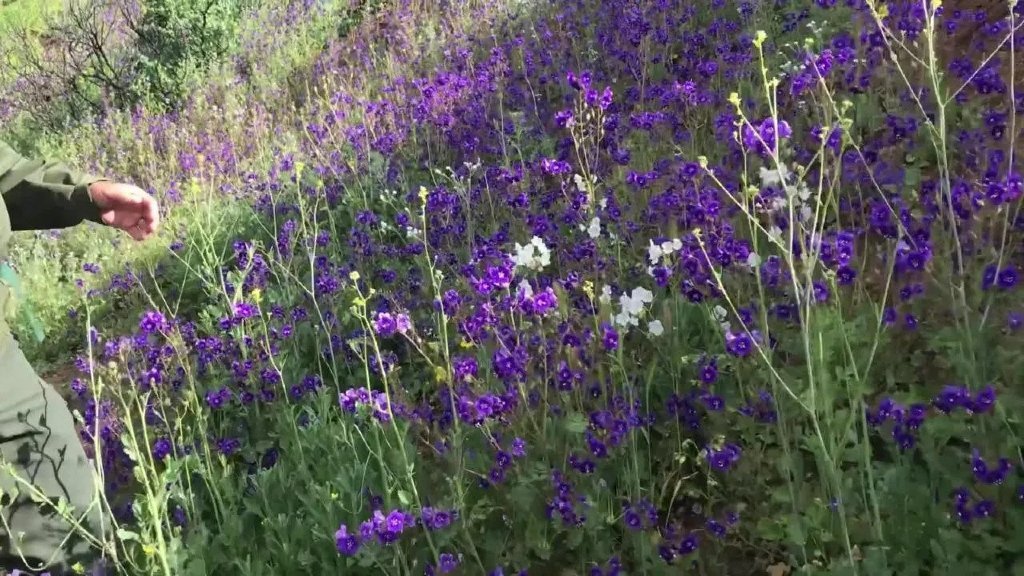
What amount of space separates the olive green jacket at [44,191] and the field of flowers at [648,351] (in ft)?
1.34

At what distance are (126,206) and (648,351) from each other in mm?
1621

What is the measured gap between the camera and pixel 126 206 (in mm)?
2363

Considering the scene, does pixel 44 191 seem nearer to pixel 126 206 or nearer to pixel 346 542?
pixel 126 206

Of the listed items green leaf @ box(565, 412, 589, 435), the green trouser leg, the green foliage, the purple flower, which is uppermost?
the green foliage

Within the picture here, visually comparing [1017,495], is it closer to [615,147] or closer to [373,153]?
[615,147]

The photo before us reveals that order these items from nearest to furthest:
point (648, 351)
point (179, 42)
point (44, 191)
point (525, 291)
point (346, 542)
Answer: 1. point (346, 542)
2. point (525, 291)
3. point (44, 191)
4. point (648, 351)
5. point (179, 42)

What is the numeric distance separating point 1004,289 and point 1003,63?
1858 mm

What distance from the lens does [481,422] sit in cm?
221

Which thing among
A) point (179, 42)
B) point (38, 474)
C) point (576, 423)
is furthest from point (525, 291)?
point (179, 42)

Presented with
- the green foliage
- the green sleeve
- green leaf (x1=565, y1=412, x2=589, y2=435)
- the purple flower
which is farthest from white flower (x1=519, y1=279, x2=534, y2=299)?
the green foliage

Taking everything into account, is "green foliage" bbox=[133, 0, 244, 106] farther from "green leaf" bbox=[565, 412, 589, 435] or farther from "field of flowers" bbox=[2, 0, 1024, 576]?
"green leaf" bbox=[565, 412, 589, 435]

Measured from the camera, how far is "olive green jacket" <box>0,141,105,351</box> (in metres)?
2.35

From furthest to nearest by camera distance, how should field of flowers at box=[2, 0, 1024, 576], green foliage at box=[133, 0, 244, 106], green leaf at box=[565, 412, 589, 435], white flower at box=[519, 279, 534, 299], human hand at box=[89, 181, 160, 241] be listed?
green foliage at box=[133, 0, 244, 106] → human hand at box=[89, 181, 160, 241] → white flower at box=[519, 279, 534, 299] → green leaf at box=[565, 412, 589, 435] → field of flowers at box=[2, 0, 1024, 576]

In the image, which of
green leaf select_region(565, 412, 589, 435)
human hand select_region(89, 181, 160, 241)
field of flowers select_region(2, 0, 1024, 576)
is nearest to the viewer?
field of flowers select_region(2, 0, 1024, 576)
